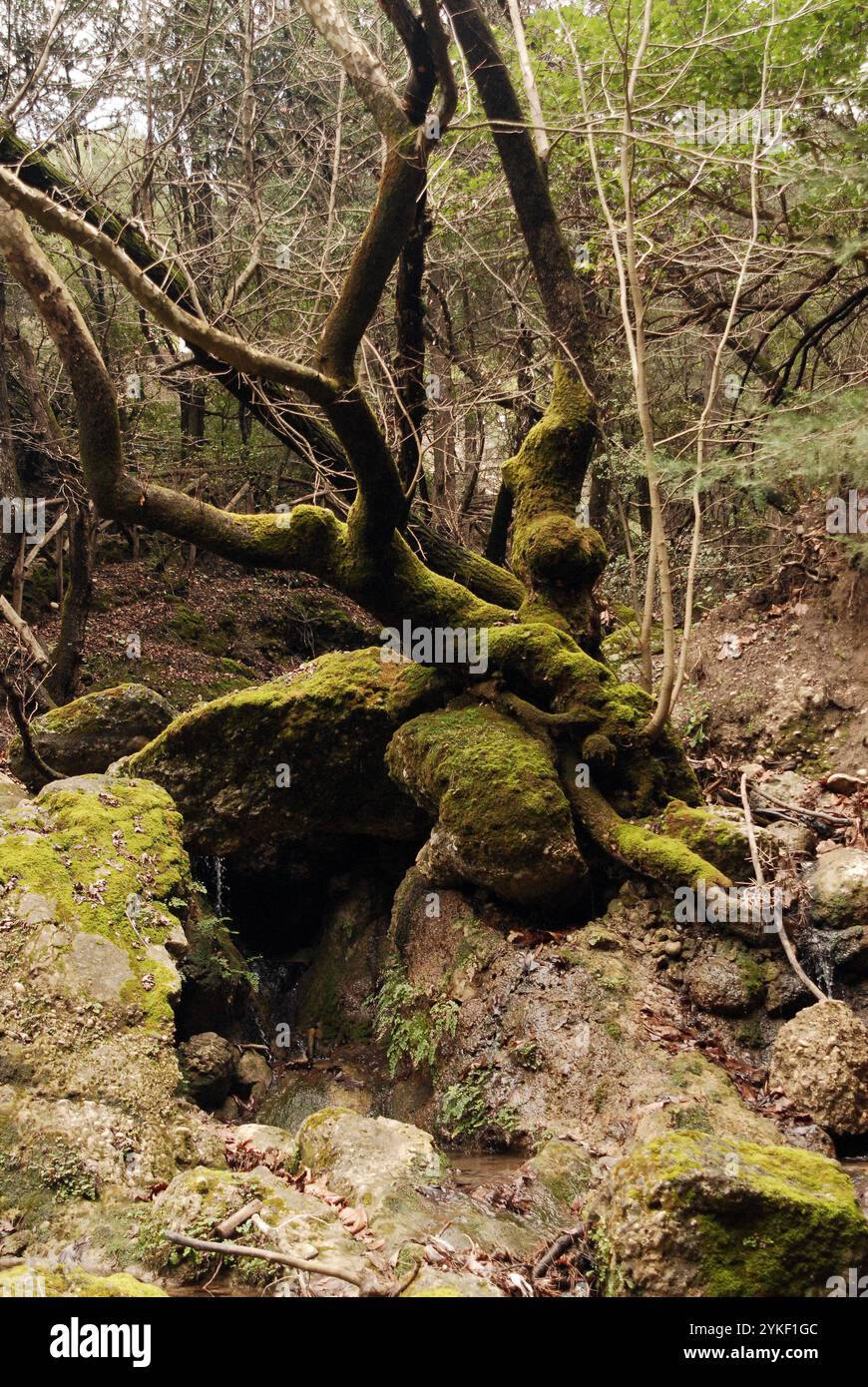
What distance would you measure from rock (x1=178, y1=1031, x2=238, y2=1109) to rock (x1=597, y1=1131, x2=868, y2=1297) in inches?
131

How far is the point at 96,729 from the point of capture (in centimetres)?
931

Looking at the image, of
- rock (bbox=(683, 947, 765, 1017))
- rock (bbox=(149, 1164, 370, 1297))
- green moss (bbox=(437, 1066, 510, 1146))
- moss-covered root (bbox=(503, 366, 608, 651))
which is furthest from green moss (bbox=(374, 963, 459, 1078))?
moss-covered root (bbox=(503, 366, 608, 651))

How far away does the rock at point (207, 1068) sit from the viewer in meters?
5.64

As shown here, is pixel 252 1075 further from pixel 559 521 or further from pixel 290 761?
pixel 559 521

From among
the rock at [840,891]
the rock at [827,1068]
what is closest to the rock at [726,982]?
the rock at [827,1068]

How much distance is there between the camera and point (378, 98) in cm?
540

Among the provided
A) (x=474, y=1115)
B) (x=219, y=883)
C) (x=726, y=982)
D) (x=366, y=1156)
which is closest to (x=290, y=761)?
(x=219, y=883)

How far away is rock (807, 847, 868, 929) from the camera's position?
550cm

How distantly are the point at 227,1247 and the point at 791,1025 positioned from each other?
322cm

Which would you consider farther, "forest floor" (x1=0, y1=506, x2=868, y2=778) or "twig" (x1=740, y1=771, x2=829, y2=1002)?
"forest floor" (x1=0, y1=506, x2=868, y2=778)

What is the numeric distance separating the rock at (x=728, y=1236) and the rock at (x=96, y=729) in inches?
293

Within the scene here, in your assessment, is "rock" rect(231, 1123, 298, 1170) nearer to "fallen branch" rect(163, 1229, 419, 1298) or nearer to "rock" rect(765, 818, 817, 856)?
"fallen branch" rect(163, 1229, 419, 1298)

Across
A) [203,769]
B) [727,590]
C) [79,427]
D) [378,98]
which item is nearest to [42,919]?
[203,769]

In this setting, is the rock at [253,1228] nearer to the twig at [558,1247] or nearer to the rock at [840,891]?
the twig at [558,1247]
